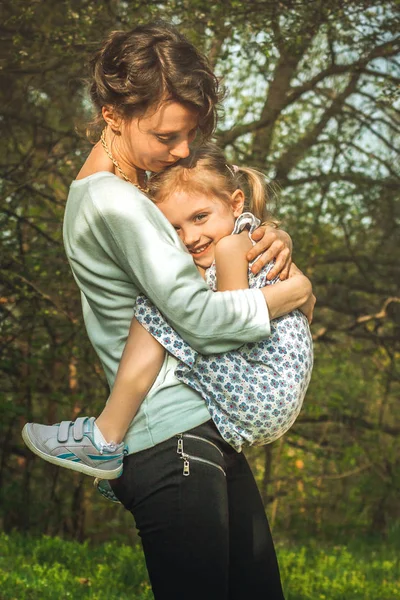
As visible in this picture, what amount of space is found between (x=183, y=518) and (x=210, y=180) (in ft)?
2.82

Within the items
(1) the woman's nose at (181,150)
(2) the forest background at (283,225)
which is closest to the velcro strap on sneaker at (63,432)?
(1) the woman's nose at (181,150)

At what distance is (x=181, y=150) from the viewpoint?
217 centimetres

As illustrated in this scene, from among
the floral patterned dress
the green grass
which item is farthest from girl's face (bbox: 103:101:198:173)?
the green grass

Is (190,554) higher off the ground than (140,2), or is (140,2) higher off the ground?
(140,2)

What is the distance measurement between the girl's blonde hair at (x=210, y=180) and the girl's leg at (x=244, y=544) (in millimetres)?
666

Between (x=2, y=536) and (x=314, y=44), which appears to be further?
(x=314, y=44)

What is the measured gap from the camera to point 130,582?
4.77m

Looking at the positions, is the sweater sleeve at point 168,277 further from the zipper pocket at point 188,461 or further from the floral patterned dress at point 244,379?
the zipper pocket at point 188,461

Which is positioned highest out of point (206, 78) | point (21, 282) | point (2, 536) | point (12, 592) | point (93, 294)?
point (206, 78)

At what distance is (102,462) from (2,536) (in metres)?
3.98

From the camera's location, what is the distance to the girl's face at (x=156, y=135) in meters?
2.11

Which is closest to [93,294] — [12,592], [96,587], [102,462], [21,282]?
[102,462]

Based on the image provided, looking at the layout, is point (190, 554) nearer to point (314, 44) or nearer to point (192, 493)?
point (192, 493)

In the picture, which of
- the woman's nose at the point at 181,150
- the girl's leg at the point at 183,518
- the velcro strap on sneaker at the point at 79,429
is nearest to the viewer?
the girl's leg at the point at 183,518
